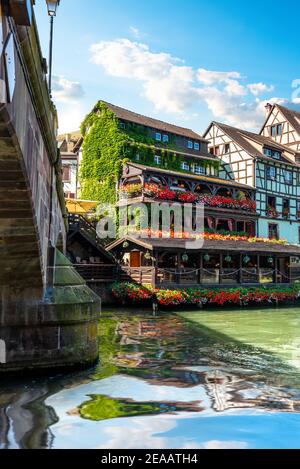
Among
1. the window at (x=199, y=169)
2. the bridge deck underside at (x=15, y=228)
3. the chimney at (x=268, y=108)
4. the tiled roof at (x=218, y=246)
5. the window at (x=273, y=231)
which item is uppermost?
the chimney at (x=268, y=108)

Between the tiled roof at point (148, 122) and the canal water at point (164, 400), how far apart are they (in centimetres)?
2597

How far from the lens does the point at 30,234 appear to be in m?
6.63

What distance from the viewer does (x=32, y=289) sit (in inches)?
328

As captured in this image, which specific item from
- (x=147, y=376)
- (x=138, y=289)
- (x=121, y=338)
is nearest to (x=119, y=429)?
(x=147, y=376)

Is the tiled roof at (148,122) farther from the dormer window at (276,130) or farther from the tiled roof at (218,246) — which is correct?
the tiled roof at (218,246)

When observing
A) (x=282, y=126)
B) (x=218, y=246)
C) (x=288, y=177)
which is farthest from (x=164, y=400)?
(x=282, y=126)

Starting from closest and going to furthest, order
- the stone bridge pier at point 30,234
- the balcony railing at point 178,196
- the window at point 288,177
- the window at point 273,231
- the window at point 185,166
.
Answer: the stone bridge pier at point 30,234 < the balcony railing at point 178,196 < the window at point 185,166 < the window at point 273,231 < the window at point 288,177

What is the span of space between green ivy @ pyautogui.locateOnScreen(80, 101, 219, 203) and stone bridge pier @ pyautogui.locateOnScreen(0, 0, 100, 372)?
2514 cm

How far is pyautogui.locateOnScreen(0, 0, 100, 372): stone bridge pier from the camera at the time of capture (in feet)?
13.4

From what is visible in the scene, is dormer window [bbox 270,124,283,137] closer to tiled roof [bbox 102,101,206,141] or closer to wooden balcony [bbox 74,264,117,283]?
tiled roof [bbox 102,101,206,141]

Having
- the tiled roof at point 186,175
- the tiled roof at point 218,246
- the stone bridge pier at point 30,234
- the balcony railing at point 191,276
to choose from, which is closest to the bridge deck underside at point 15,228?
the stone bridge pier at point 30,234

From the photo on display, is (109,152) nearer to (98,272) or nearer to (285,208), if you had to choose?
(98,272)

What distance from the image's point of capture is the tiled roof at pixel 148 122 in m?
36.8

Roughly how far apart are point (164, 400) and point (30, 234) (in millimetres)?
3515
